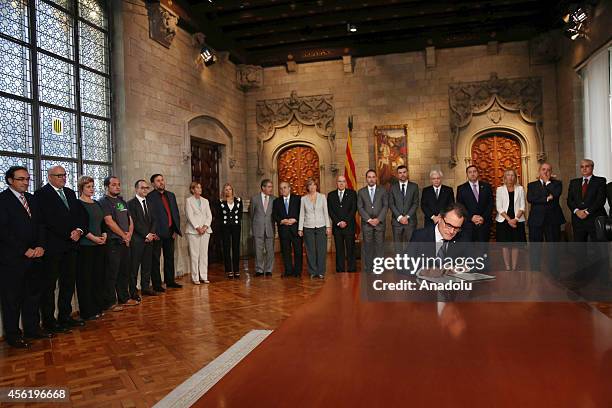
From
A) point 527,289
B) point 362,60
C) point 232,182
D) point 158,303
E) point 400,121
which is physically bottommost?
point 158,303

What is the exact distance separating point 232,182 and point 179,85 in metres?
2.65

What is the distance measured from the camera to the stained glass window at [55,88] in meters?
4.83

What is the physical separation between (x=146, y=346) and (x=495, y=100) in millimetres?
8502

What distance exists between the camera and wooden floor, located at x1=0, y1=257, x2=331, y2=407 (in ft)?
9.57

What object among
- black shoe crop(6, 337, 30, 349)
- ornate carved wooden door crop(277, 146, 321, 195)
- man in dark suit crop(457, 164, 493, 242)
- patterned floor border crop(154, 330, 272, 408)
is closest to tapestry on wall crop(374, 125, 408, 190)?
ornate carved wooden door crop(277, 146, 321, 195)

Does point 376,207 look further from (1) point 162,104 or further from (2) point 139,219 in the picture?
(1) point 162,104

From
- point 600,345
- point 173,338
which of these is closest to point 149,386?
point 173,338

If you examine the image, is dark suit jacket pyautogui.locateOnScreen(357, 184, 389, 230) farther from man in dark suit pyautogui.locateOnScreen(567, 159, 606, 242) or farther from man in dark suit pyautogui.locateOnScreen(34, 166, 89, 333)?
man in dark suit pyautogui.locateOnScreen(34, 166, 89, 333)

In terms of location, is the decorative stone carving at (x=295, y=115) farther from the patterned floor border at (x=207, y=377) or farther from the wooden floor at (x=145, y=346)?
the patterned floor border at (x=207, y=377)

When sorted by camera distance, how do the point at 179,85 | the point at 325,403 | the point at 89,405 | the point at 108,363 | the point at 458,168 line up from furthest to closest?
the point at 458,168 → the point at 179,85 → the point at 108,363 → the point at 89,405 → the point at 325,403

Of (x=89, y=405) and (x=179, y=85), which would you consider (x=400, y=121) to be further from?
(x=89, y=405)

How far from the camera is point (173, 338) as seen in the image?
3.99m

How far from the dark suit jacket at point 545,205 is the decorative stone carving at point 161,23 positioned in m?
6.05

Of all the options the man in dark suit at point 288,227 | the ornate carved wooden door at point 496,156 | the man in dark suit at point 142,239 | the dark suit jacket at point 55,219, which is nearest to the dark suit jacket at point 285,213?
the man in dark suit at point 288,227
